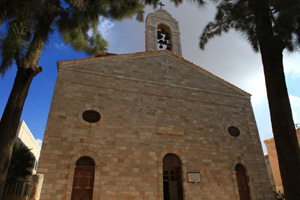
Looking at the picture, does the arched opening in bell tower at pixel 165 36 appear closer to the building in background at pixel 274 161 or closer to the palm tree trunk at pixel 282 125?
the palm tree trunk at pixel 282 125

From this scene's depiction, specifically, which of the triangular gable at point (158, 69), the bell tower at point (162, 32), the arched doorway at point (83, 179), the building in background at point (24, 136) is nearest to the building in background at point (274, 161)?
the triangular gable at point (158, 69)

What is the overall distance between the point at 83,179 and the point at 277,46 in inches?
310

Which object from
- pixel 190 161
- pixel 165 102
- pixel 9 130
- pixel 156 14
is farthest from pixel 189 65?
pixel 9 130

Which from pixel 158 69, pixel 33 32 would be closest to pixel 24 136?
pixel 158 69

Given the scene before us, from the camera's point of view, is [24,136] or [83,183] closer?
[83,183]

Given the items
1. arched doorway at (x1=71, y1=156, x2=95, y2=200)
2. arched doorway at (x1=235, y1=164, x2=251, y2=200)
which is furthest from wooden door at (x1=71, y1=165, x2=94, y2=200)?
arched doorway at (x1=235, y1=164, x2=251, y2=200)

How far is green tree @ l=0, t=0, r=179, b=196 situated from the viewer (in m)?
5.57

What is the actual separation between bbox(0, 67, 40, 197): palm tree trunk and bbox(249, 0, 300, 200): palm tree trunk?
253 inches

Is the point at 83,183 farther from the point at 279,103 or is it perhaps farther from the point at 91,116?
the point at 279,103

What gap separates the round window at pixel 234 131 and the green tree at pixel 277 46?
18.9ft

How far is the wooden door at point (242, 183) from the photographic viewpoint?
10.5m

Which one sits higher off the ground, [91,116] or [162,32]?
[162,32]

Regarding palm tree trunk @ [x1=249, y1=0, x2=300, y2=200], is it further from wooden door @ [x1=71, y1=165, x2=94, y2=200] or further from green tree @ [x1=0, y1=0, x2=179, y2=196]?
wooden door @ [x1=71, y1=165, x2=94, y2=200]

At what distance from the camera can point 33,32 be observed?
6.92m
